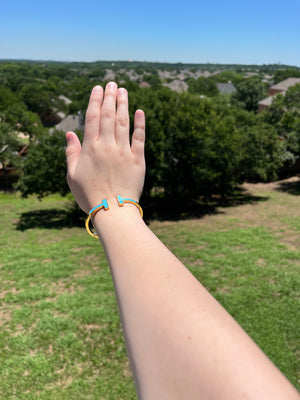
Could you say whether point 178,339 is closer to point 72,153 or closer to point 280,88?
point 72,153

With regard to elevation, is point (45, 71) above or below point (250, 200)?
above

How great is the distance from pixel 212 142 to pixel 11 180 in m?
21.4

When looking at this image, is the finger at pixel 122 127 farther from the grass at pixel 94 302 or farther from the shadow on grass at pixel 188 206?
the shadow on grass at pixel 188 206

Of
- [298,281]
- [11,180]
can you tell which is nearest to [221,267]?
[298,281]

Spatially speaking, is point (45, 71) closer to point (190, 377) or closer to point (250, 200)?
point (250, 200)

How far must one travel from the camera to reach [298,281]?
6.61 m

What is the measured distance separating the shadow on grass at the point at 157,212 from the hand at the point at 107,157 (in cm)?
1312

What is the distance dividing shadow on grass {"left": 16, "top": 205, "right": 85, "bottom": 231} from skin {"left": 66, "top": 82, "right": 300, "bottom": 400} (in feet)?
43.8

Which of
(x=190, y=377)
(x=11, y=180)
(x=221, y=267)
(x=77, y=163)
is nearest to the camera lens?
(x=190, y=377)

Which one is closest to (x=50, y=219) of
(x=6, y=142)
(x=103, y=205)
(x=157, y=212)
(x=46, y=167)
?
(x=46, y=167)

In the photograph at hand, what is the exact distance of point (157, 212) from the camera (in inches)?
671

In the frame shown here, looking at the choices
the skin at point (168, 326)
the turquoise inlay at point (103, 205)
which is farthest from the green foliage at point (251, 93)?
the skin at point (168, 326)

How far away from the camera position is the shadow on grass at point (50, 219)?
14.3 meters

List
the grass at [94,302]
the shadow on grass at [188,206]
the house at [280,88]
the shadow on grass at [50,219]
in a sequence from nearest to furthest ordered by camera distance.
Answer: the grass at [94,302]
the shadow on grass at [50,219]
the shadow on grass at [188,206]
the house at [280,88]
